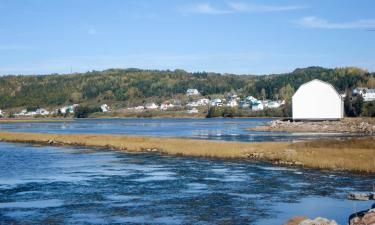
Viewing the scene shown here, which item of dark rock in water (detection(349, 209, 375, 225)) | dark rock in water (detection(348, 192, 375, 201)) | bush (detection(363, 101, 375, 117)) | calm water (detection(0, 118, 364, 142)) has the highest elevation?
bush (detection(363, 101, 375, 117))

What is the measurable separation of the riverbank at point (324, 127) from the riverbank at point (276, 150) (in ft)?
123

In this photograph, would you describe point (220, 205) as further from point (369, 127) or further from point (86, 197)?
point (369, 127)

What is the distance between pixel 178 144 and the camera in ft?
179

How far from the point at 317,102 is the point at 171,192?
8359 centimetres

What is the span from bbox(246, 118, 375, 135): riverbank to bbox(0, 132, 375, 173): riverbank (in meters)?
37.5

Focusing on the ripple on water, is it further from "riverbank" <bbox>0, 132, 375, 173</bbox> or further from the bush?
the bush

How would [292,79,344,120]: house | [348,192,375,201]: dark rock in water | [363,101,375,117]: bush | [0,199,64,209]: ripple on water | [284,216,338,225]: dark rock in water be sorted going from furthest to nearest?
[363,101,375,117]: bush < [292,79,344,120]: house < [348,192,375,201]: dark rock in water < [0,199,64,209]: ripple on water < [284,216,338,225]: dark rock in water

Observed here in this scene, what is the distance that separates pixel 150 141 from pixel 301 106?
54.1m

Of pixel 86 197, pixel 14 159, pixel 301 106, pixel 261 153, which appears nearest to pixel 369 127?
pixel 301 106

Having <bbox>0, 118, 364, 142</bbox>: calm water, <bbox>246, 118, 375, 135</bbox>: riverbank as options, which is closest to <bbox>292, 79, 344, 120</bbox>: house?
<bbox>246, 118, 375, 135</bbox>: riverbank

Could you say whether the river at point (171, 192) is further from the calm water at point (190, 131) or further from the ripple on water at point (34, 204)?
the calm water at point (190, 131)

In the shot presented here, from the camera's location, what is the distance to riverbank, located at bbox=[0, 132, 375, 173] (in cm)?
3684

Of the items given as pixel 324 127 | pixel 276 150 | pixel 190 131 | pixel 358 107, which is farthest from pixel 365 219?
pixel 358 107

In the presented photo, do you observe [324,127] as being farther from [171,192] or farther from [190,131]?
[171,192]
